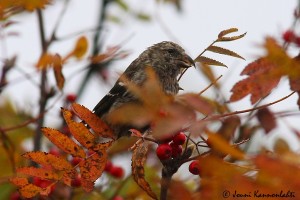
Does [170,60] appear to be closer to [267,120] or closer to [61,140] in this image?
[267,120]

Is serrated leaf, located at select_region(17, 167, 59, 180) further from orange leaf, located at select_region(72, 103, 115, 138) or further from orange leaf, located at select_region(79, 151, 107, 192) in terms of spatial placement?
orange leaf, located at select_region(72, 103, 115, 138)

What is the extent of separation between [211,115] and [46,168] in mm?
889

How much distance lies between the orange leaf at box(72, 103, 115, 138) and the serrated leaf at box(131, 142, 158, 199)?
5.8 inches

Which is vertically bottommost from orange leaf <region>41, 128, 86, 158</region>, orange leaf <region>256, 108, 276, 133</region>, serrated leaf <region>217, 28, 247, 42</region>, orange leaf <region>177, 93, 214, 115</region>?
orange leaf <region>256, 108, 276, 133</region>

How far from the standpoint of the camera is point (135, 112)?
2.00 m

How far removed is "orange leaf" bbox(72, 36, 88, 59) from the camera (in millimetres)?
3702

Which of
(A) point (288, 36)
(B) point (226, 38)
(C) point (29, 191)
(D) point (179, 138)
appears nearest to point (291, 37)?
(A) point (288, 36)

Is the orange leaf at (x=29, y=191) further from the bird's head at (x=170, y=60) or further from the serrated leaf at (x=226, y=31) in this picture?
the bird's head at (x=170, y=60)

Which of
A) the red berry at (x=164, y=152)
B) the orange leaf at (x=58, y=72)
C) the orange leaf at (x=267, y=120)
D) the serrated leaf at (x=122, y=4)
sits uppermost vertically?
the serrated leaf at (x=122, y=4)

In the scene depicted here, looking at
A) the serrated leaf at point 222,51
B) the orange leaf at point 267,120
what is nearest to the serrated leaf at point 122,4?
the orange leaf at point 267,120

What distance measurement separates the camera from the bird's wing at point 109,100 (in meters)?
4.52

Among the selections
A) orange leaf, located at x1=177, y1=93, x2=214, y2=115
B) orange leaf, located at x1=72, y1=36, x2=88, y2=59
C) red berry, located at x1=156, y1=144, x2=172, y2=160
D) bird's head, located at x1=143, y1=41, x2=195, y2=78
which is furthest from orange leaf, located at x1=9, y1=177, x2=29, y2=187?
bird's head, located at x1=143, y1=41, x2=195, y2=78

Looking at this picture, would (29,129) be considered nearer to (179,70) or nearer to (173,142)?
(179,70)

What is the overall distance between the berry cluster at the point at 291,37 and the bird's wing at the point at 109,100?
1247 mm
